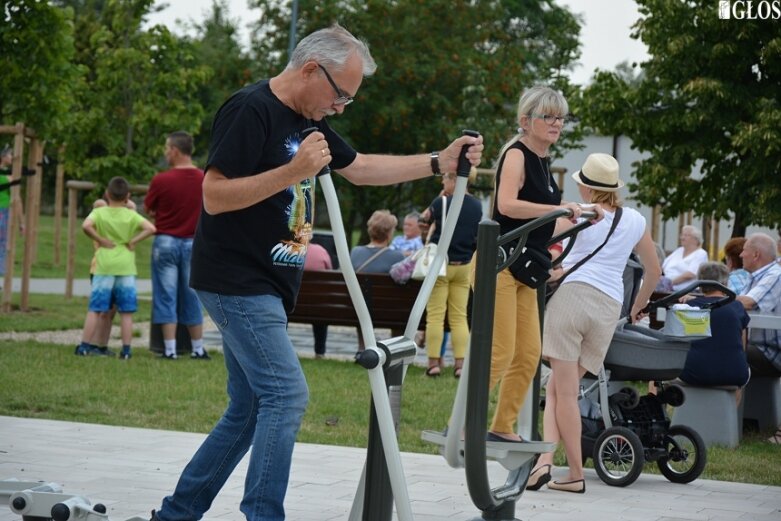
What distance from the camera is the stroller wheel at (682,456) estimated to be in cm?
688

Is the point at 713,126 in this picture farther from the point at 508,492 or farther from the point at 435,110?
the point at 508,492

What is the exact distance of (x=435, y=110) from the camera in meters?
34.9

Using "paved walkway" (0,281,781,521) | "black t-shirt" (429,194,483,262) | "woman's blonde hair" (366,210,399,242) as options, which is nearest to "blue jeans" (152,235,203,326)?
"woman's blonde hair" (366,210,399,242)

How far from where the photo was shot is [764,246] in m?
9.71

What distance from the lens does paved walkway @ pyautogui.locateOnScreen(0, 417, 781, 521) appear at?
567cm

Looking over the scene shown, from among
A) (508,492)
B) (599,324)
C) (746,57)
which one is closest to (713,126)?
(746,57)

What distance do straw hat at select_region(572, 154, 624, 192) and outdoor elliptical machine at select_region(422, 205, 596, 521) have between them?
1567mm

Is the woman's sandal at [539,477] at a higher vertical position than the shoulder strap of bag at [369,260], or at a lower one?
lower

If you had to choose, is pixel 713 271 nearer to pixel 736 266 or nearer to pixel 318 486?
pixel 736 266

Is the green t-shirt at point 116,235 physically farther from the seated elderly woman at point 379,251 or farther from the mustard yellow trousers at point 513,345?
the mustard yellow trousers at point 513,345

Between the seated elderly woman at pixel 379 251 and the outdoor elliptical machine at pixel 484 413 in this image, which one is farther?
the seated elderly woman at pixel 379 251

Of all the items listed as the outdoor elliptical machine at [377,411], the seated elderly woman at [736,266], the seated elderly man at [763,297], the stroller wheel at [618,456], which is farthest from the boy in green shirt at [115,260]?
the outdoor elliptical machine at [377,411]

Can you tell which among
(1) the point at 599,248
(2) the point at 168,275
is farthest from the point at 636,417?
(2) the point at 168,275

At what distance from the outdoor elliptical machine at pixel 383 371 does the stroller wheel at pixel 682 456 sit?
3.16 metres
